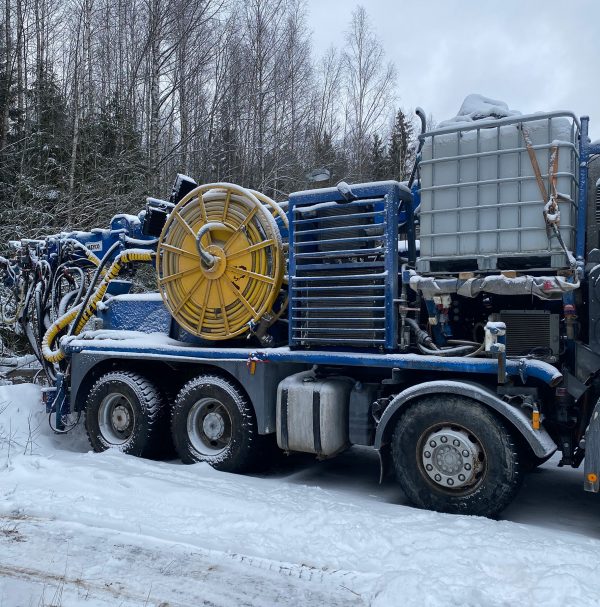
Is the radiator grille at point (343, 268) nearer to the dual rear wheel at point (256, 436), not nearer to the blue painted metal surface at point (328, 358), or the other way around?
the blue painted metal surface at point (328, 358)

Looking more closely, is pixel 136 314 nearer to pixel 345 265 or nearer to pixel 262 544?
pixel 345 265

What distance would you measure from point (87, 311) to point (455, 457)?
5196 mm

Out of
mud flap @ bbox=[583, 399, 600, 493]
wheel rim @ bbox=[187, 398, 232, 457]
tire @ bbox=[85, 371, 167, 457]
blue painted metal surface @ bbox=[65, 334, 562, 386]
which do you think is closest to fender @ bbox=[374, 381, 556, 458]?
blue painted metal surface @ bbox=[65, 334, 562, 386]

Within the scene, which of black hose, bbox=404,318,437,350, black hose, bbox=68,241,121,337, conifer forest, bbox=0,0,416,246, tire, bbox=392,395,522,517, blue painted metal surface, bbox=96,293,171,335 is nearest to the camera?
tire, bbox=392,395,522,517

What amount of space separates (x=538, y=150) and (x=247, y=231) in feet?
9.68

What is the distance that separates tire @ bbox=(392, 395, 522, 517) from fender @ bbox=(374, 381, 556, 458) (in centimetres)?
10

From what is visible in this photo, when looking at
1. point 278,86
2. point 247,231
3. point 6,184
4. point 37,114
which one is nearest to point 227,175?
point 278,86

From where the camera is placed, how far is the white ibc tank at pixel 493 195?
4.88 m

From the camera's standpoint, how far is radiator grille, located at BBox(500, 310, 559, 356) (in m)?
5.09

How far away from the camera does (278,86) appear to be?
2378 cm

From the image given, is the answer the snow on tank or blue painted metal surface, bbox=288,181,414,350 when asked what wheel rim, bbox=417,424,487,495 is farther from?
the snow on tank

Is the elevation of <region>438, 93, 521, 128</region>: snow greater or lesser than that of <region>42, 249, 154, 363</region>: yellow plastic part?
greater

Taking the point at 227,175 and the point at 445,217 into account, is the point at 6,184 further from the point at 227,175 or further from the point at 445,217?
the point at 445,217

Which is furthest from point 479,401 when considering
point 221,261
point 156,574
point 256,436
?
point 221,261
